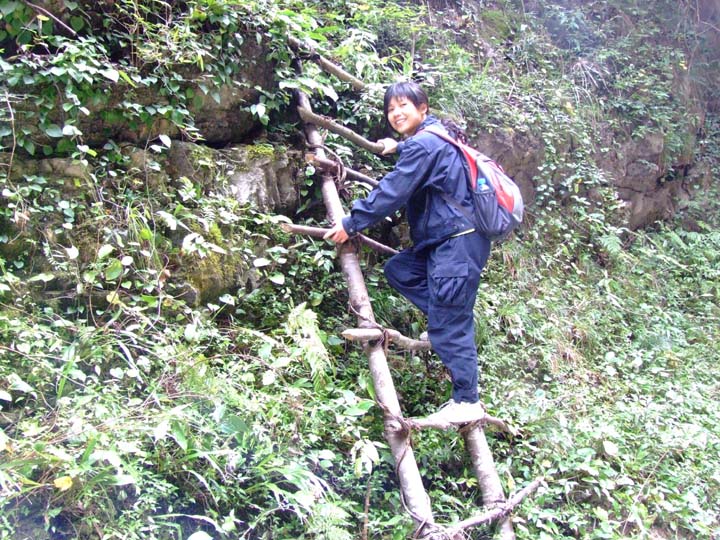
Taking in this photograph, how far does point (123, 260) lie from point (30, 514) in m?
1.51

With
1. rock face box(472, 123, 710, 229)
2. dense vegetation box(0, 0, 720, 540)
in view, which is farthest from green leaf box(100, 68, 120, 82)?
rock face box(472, 123, 710, 229)

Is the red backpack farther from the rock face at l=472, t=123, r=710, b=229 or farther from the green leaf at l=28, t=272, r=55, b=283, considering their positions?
the rock face at l=472, t=123, r=710, b=229

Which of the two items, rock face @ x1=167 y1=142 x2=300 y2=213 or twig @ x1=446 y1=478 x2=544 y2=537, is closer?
twig @ x1=446 y1=478 x2=544 y2=537

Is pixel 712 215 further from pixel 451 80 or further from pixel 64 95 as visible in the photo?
pixel 64 95

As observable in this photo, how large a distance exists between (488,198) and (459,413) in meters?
1.34

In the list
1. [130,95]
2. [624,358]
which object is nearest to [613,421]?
[624,358]

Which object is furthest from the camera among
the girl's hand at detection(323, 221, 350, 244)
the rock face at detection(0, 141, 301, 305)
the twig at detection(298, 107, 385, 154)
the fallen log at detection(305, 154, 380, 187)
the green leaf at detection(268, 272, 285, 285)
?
the twig at detection(298, 107, 385, 154)

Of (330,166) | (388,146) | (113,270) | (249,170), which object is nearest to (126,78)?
(249,170)

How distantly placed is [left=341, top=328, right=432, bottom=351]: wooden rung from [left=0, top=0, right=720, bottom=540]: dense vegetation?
268 millimetres

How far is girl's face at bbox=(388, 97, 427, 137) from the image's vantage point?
386cm

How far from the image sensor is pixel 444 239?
144 inches

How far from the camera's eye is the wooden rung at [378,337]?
362cm

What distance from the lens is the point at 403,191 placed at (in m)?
3.60

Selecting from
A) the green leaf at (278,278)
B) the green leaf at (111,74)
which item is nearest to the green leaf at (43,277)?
the green leaf at (111,74)
